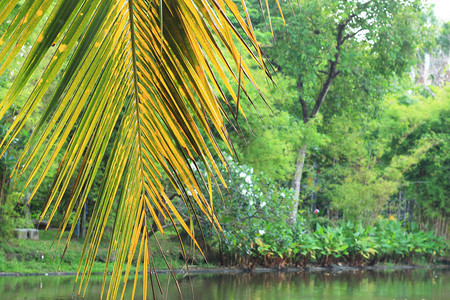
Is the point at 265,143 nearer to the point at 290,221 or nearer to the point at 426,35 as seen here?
the point at 290,221

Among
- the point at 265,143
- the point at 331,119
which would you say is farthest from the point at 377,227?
the point at 265,143

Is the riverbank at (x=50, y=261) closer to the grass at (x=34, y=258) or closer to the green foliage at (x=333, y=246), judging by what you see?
the grass at (x=34, y=258)

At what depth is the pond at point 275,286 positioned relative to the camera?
9.12 metres

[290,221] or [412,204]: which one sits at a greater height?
[412,204]

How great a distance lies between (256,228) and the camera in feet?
40.2

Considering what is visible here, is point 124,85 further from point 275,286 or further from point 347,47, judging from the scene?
point 347,47

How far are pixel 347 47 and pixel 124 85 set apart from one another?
705 inches

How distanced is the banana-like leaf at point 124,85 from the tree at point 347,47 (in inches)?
594

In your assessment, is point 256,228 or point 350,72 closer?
point 256,228

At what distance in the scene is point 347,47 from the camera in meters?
18.4

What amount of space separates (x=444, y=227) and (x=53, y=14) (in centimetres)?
1993

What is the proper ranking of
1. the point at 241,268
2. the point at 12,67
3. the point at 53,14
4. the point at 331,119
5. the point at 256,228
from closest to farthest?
the point at 53,14 → the point at 12,67 → the point at 256,228 → the point at 241,268 → the point at 331,119

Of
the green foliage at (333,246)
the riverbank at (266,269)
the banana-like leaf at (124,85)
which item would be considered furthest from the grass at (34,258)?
the banana-like leaf at (124,85)

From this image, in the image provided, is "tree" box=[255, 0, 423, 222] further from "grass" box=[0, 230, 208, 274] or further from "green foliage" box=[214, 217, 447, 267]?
"grass" box=[0, 230, 208, 274]
